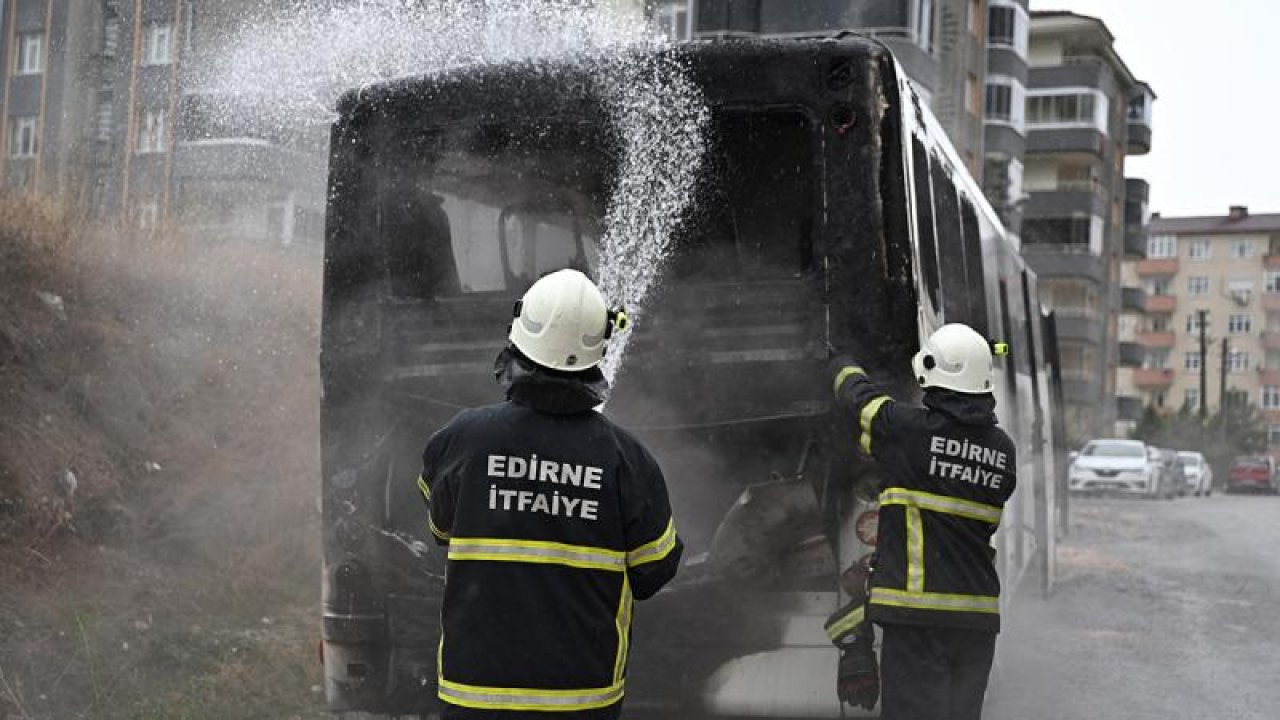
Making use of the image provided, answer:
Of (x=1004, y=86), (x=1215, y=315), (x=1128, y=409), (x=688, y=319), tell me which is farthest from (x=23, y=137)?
(x=1215, y=315)

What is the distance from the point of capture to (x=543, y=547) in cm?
336

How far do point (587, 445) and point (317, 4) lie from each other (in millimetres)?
10009

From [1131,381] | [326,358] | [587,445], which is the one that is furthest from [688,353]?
[1131,381]

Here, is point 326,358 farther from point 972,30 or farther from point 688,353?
point 972,30

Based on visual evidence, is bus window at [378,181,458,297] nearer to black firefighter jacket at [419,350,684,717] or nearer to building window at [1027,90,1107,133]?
black firefighter jacket at [419,350,684,717]

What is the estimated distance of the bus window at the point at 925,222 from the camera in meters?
5.30

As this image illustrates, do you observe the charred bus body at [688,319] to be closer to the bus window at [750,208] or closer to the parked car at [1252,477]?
the bus window at [750,208]

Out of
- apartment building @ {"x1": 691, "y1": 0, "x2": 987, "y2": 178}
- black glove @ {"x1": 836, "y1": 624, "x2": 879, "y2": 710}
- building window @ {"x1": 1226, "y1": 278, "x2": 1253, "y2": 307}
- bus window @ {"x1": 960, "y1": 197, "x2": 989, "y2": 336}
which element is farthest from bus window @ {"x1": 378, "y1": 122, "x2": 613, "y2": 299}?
building window @ {"x1": 1226, "y1": 278, "x2": 1253, "y2": 307}

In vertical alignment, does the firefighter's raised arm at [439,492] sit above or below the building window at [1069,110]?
below

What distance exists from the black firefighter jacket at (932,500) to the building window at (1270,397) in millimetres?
101326

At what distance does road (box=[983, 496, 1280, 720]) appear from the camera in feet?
25.9

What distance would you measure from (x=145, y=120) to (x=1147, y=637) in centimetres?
990

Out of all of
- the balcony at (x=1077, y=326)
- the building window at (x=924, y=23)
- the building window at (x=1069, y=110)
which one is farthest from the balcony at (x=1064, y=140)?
the building window at (x=924, y=23)

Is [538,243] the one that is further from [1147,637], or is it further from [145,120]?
[145,120]
